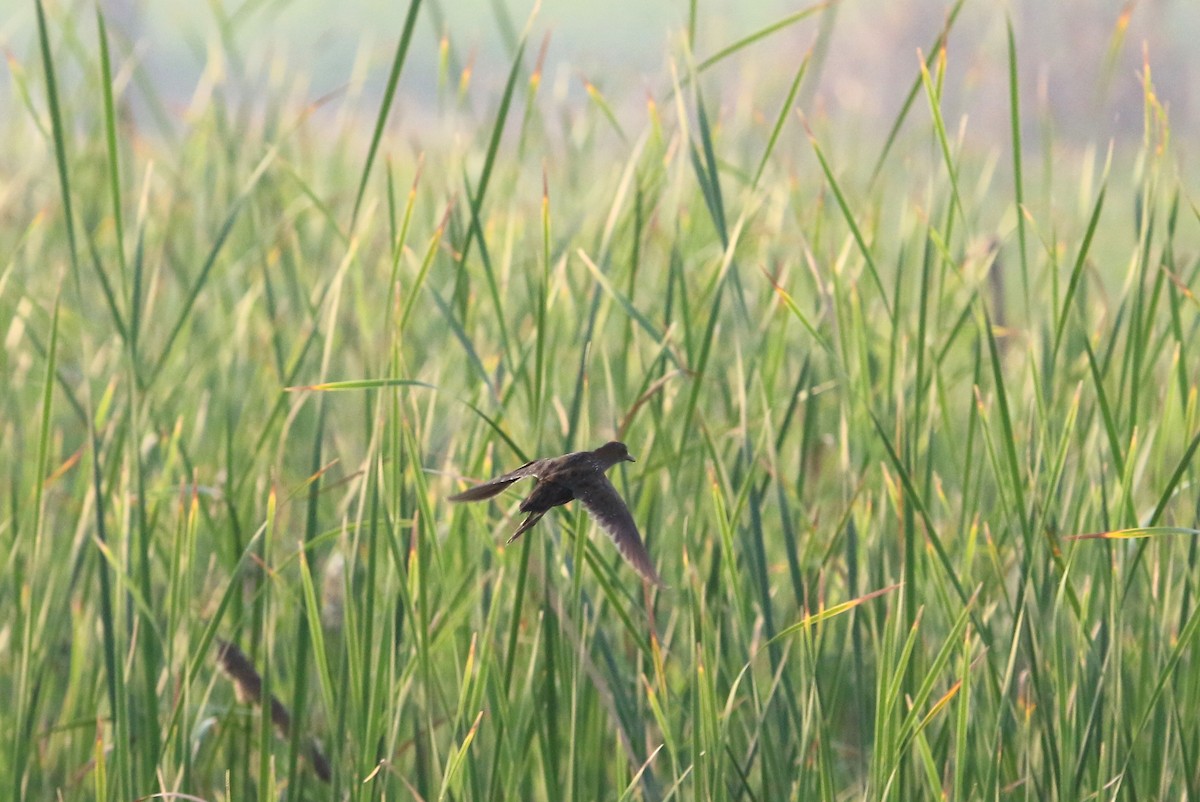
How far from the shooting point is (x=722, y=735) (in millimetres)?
708

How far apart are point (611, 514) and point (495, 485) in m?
0.06

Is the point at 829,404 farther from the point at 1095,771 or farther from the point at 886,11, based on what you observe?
the point at 886,11

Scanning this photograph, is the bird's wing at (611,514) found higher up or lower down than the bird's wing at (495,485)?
lower down

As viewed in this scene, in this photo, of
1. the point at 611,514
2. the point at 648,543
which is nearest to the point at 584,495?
the point at 611,514

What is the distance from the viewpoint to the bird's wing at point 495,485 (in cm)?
58

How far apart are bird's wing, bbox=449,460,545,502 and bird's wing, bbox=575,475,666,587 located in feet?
0.09

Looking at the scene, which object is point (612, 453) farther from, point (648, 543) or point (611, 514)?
point (648, 543)

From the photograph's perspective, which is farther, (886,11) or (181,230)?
(886,11)

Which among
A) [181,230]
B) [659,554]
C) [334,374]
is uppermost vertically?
[181,230]

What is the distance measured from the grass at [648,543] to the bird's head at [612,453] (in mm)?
58

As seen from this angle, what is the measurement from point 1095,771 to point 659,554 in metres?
0.37

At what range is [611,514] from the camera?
0.61 meters

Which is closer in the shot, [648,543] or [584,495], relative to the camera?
[584,495]

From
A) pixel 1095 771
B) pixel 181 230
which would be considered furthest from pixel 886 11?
pixel 1095 771
